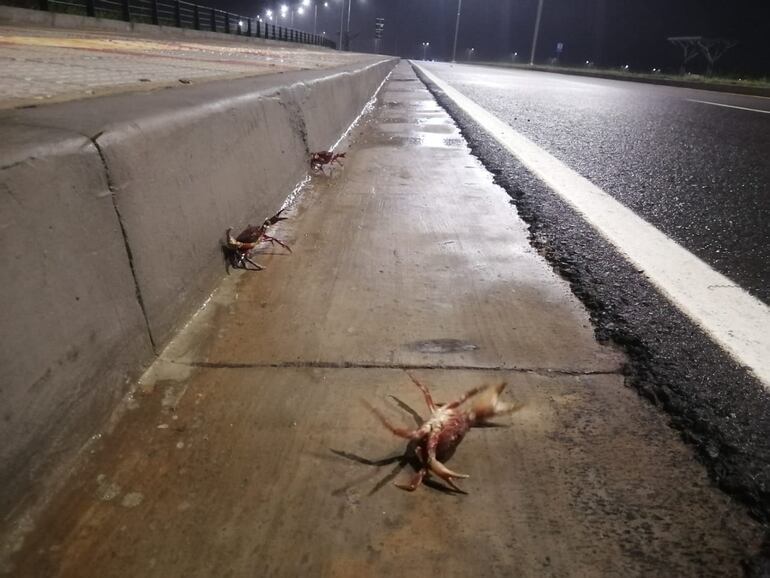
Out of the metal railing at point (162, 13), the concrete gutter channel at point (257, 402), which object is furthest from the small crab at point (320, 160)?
the metal railing at point (162, 13)

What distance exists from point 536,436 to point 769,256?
197 cm

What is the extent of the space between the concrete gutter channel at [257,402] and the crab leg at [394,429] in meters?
0.02

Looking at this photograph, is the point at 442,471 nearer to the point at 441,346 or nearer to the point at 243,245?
the point at 441,346

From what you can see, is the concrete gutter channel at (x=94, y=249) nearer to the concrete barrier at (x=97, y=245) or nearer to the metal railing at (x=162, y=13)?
the concrete barrier at (x=97, y=245)

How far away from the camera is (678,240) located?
2996 millimetres

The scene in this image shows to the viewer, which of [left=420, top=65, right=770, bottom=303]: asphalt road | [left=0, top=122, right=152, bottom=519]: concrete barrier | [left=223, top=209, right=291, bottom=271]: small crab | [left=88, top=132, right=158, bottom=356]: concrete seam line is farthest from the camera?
[left=420, top=65, right=770, bottom=303]: asphalt road

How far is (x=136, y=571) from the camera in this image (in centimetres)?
110

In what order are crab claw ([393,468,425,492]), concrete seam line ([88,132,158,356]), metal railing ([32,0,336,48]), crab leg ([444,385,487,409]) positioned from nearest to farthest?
crab claw ([393,468,425,492]), concrete seam line ([88,132,158,356]), crab leg ([444,385,487,409]), metal railing ([32,0,336,48])

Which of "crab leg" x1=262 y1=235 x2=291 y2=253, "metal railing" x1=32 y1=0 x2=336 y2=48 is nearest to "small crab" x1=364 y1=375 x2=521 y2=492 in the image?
"crab leg" x1=262 y1=235 x2=291 y2=253

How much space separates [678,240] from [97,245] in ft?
8.90

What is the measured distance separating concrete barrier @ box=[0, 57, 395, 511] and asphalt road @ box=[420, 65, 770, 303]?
2.19 m

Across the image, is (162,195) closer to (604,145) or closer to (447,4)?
(604,145)

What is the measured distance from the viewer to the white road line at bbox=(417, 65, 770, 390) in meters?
1.90

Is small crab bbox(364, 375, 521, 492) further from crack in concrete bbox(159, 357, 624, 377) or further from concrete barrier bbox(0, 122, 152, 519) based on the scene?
concrete barrier bbox(0, 122, 152, 519)
